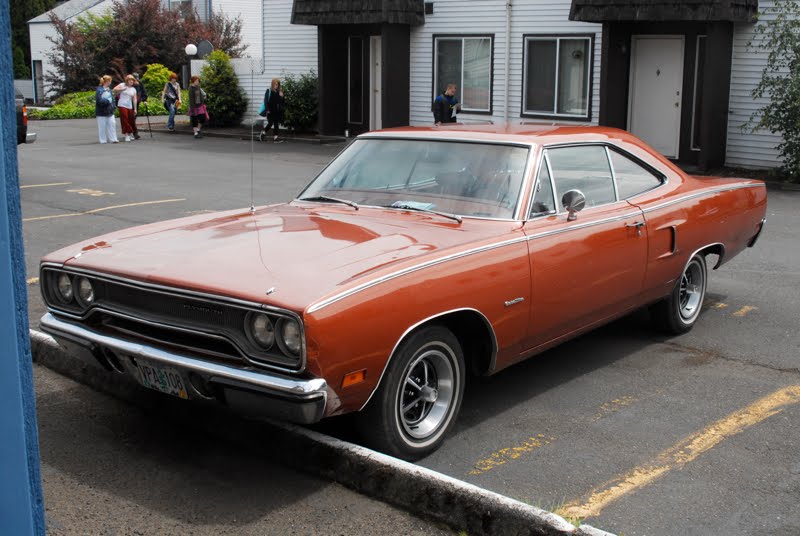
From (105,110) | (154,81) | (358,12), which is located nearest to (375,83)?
(358,12)

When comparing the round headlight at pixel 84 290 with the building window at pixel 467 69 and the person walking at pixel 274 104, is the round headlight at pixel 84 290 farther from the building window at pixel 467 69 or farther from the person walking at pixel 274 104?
the person walking at pixel 274 104

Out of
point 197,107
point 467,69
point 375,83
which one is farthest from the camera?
point 197,107

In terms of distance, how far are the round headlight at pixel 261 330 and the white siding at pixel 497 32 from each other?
642 inches

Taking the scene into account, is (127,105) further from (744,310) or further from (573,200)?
(573,200)

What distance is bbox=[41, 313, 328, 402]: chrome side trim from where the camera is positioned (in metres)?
3.99

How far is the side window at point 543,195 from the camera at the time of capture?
5.57 metres

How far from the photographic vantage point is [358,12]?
71.8ft

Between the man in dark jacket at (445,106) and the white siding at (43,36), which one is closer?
the man in dark jacket at (445,106)

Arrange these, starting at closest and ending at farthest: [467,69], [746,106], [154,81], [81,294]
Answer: [81,294] < [746,106] < [467,69] < [154,81]

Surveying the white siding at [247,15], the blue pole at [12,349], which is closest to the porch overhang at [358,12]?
the blue pole at [12,349]

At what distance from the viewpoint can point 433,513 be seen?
4070 mm

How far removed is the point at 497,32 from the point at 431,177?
15887 mm

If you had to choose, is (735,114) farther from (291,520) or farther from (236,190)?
(291,520)

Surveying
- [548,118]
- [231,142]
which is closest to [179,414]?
[548,118]
